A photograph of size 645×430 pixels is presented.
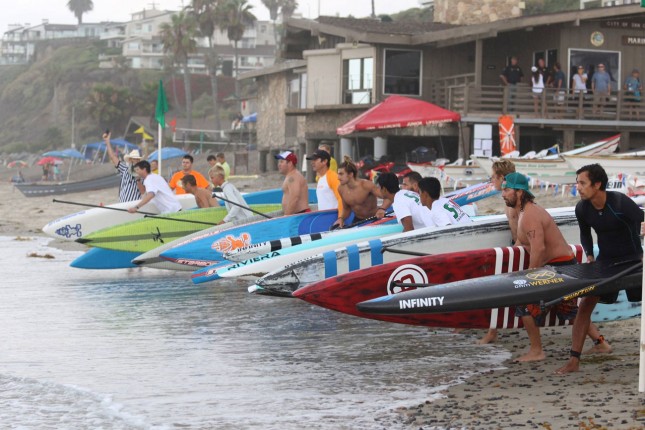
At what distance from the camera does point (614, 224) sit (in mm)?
7730

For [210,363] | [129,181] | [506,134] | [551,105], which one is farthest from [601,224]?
[551,105]

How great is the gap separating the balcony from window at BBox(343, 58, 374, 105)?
399 cm

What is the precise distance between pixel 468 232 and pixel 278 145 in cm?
3327

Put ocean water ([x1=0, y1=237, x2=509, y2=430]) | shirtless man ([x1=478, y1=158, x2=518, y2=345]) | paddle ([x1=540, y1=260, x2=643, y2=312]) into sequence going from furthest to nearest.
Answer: shirtless man ([x1=478, y1=158, x2=518, y2=345]) < paddle ([x1=540, y1=260, x2=643, y2=312]) < ocean water ([x1=0, y1=237, x2=509, y2=430])

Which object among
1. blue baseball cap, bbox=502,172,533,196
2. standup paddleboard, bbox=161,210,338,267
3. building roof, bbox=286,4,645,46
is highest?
building roof, bbox=286,4,645,46

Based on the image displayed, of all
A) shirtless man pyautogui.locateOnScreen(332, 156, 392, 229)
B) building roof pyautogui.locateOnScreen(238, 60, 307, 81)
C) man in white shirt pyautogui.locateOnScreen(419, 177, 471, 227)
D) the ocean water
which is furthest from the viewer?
building roof pyautogui.locateOnScreen(238, 60, 307, 81)

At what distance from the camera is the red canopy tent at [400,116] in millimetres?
25766

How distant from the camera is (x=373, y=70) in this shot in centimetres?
3322

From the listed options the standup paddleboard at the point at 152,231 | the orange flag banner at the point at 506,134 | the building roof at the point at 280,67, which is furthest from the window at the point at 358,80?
the standup paddleboard at the point at 152,231

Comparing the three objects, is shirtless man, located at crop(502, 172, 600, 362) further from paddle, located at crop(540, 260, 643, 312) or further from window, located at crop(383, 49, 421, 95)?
window, located at crop(383, 49, 421, 95)

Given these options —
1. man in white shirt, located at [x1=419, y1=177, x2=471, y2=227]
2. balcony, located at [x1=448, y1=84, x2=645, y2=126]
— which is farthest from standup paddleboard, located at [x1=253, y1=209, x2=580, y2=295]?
balcony, located at [x1=448, y1=84, x2=645, y2=126]

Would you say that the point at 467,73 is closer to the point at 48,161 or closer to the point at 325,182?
the point at 325,182

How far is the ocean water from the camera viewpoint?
24.4ft

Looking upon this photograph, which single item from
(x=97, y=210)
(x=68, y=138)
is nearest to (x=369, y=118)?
(x=97, y=210)
